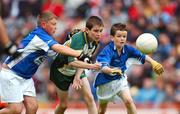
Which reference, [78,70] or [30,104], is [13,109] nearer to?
[30,104]

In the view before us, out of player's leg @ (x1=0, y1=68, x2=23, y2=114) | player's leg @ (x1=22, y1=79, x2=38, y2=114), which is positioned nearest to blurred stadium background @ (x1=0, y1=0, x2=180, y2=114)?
player's leg @ (x1=22, y1=79, x2=38, y2=114)

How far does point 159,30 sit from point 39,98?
12.1ft

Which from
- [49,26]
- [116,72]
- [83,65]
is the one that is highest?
[49,26]

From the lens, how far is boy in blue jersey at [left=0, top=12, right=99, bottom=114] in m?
12.9

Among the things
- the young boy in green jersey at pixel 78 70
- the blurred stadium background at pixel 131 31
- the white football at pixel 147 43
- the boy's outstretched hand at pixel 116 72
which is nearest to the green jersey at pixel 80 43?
the young boy in green jersey at pixel 78 70

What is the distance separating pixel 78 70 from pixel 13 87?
3.52ft

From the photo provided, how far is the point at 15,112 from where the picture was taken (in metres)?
12.9

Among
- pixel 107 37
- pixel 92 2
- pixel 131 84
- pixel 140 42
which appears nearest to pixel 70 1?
pixel 92 2

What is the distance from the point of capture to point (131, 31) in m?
20.8

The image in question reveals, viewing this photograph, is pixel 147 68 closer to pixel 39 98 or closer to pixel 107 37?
pixel 107 37

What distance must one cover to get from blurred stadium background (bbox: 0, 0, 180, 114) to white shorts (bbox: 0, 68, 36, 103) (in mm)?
4812

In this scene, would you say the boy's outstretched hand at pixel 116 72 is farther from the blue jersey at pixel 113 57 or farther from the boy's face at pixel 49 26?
the boy's face at pixel 49 26

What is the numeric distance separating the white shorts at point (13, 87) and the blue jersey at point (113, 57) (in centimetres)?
124

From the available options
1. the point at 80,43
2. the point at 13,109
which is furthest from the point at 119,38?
the point at 13,109
